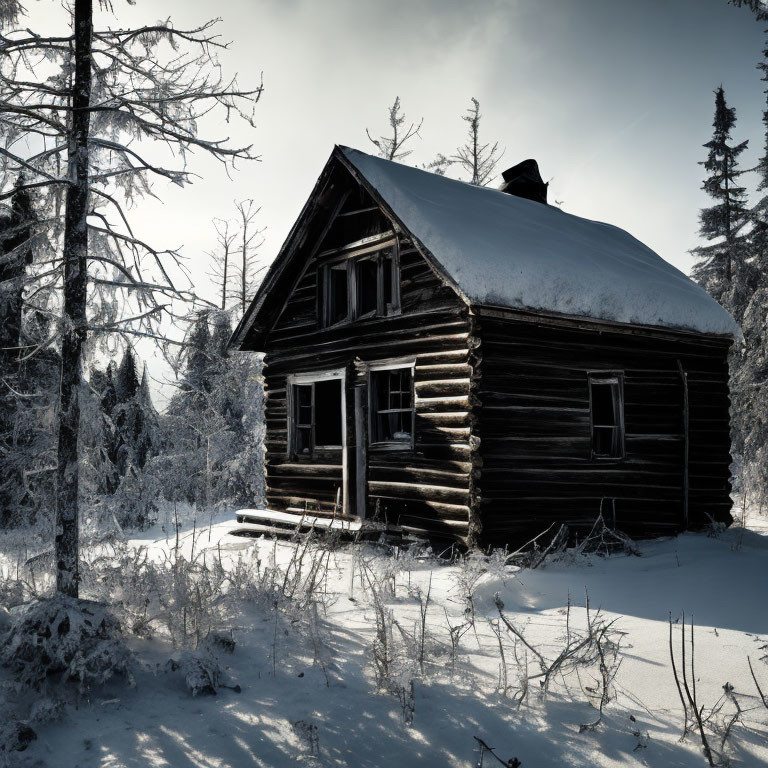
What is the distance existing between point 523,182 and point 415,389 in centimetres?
805

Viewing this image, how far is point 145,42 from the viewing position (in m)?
6.48

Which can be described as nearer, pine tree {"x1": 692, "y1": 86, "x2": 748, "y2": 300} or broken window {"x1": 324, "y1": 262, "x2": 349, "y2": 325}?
broken window {"x1": 324, "y1": 262, "x2": 349, "y2": 325}

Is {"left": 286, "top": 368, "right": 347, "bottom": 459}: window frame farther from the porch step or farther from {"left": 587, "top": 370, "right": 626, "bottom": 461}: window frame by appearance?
{"left": 587, "top": 370, "right": 626, "bottom": 461}: window frame

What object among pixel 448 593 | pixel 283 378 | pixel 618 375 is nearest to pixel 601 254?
pixel 618 375

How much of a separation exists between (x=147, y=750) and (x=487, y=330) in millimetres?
6837

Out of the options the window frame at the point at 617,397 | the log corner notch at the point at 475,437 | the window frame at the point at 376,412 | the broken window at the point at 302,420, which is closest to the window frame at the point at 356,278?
the window frame at the point at 376,412

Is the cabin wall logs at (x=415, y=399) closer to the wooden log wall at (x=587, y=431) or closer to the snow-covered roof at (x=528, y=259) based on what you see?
the wooden log wall at (x=587, y=431)

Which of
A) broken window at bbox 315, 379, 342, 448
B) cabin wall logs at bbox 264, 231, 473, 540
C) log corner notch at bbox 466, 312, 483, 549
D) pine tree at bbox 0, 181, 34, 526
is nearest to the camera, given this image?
pine tree at bbox 0, 181, 34, 526

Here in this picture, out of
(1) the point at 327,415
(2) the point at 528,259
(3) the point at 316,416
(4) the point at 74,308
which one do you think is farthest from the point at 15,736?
(1) the point at 327,415

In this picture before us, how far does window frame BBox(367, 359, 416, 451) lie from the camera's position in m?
9.88

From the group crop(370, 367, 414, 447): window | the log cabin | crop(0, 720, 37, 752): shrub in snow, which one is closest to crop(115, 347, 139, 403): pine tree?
the log cabin

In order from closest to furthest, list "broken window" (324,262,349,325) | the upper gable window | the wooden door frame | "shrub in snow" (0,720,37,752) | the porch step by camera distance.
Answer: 1. "shrub in snow" (0,720,37,752)
2. the porch step
3. the upper gable window
4. the wooden door frame
5. "broken window" (324,262,349,325)

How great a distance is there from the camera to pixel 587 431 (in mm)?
10070

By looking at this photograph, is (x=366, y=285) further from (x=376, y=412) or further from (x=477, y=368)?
(x=477, y=368)
